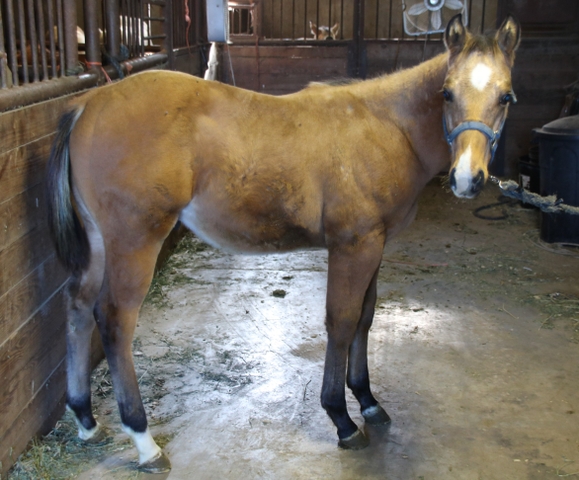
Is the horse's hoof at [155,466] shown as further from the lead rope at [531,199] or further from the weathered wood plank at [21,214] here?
the lead rope at [531,199]

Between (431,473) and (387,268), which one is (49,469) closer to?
(431,473)

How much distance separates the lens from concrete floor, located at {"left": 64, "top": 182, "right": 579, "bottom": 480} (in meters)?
2.53

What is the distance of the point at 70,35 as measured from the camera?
2896 millimetres

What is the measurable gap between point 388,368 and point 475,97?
1.61 metres

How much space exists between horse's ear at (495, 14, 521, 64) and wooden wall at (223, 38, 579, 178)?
15.7 feet

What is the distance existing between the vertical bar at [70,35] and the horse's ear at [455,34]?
1.73 metres

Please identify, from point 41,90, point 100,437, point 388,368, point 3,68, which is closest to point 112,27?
point 41,90

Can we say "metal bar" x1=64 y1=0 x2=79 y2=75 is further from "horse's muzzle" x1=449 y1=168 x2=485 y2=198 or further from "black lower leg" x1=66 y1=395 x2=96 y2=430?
"horse's muzzle" x1=449 y1=168 x2=485 y2=198

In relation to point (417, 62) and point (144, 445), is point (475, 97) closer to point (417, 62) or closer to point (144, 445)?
point (144, 445)

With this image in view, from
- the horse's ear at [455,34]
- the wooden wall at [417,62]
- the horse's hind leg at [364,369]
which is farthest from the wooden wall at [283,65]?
the horse's ear at [455,34]

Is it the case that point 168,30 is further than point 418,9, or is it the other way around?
point 418,9

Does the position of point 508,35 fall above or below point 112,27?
below

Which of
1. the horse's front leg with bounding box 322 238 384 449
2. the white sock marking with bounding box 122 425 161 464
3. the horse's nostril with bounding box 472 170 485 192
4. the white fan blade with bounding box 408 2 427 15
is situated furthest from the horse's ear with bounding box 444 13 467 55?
the white fan blade with bounding box 408 2 427 15

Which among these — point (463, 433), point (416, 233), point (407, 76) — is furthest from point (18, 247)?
point (416, 233)
